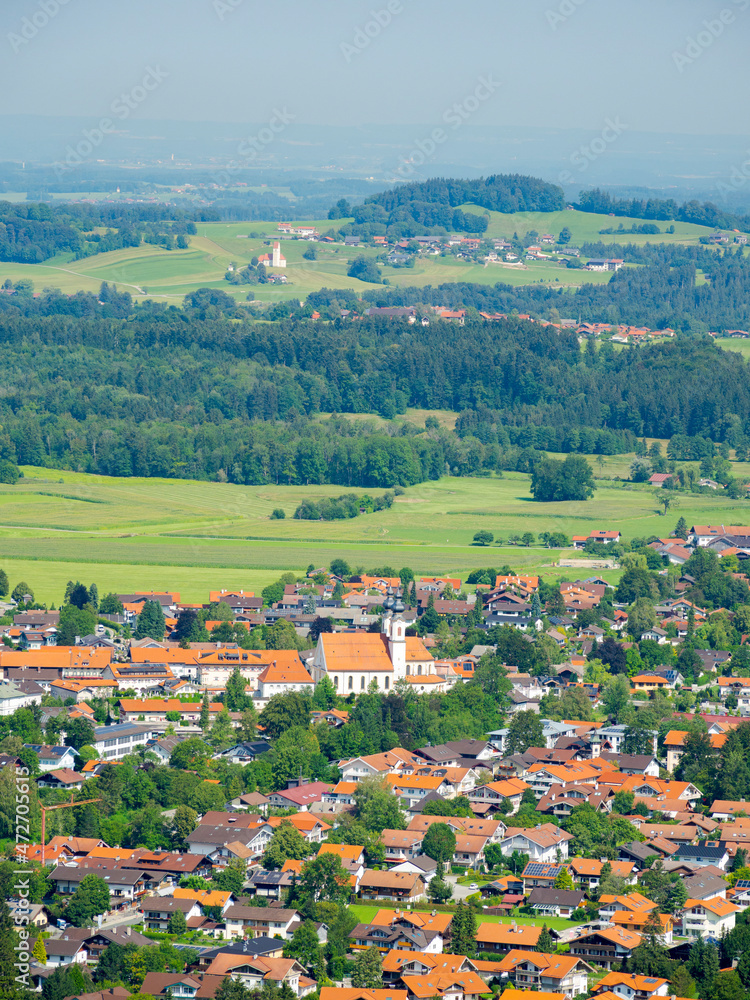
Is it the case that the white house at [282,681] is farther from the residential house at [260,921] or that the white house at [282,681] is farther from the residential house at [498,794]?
the residential house at [260,921]

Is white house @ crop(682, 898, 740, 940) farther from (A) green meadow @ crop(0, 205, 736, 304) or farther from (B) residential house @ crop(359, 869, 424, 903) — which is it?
(A) green meadow @ crop(0, 205, 736, 304)

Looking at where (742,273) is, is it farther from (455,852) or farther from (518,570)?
(455,852)

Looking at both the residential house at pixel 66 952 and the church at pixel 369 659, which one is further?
the church at pixel 369 659

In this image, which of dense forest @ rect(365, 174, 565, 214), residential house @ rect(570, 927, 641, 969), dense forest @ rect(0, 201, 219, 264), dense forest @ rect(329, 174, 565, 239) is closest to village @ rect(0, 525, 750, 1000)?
residential house @ rect(570, 927, 641, 969)

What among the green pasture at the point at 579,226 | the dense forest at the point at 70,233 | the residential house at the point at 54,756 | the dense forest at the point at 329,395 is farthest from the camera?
the green pasture at the point at 579,226

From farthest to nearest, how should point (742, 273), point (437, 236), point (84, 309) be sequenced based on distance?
1. point (437, 236)
2. point (742, 273)
3. point (84, 309)

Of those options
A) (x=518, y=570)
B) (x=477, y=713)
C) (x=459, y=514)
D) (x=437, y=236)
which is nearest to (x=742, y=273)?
(x=437, y=236)

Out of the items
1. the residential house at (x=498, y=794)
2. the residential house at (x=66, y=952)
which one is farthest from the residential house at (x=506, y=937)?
the residential house at (x=498, y=794)

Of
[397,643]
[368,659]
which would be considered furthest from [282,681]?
[397,643]
